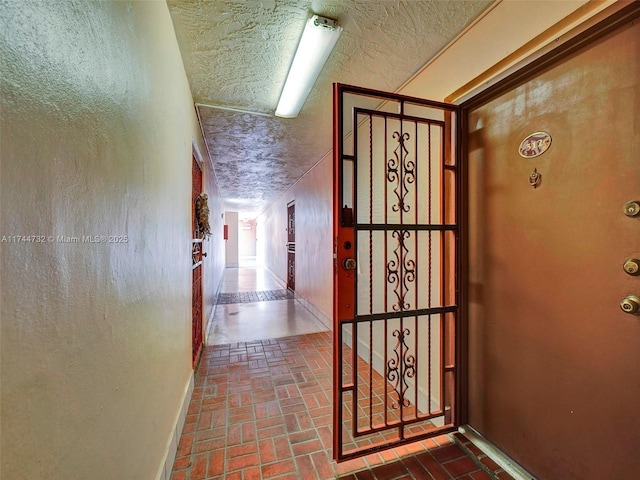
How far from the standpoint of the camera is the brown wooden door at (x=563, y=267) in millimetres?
1053

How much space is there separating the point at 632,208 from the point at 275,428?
7.51ft

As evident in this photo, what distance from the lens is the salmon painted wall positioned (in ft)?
1.66

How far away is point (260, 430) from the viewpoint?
73.3 inches

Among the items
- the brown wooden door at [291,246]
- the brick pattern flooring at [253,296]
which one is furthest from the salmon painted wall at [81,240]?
the brown wooden door at [291,246]

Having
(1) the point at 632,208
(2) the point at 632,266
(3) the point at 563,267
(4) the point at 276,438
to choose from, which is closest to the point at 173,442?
(4) the point at 276,438

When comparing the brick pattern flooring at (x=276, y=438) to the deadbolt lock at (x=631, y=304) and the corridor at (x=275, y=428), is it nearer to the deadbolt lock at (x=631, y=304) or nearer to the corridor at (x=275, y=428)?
the corridor at (x=275, y=428)

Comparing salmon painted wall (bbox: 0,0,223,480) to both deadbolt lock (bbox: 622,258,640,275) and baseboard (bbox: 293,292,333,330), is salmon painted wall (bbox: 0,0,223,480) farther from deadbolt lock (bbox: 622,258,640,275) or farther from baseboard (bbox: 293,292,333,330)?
baseboard (bbox: 293,292,333,330)

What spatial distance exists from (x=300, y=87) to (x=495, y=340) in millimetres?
2296

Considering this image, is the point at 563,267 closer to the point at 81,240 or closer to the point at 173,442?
the point at 81,240

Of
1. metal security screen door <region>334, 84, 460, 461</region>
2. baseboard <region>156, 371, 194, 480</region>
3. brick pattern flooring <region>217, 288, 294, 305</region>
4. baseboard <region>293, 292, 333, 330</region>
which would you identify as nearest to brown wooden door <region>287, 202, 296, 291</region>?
brick pattern flooring <region>217, 288, 294, 305</region>

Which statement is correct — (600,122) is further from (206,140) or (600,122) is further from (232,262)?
(232,262)

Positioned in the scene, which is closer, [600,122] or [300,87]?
[600,122]

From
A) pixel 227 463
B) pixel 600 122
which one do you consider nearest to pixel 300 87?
pixel 600 122

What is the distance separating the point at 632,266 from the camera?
1013mm
